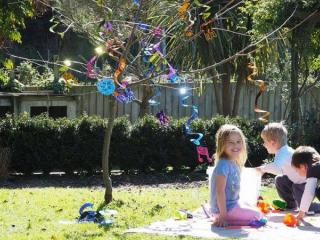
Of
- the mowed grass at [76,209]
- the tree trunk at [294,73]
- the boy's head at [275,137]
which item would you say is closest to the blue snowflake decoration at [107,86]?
the mowed grass at [76,209]

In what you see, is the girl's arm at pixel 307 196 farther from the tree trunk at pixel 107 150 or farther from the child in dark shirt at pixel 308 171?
the tree trunk at pixel 107 150

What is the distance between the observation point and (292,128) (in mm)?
11719

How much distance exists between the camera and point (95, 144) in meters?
11.5

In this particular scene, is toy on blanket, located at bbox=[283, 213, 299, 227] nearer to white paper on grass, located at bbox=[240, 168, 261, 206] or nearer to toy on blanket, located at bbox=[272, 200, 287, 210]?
white paper on grass, located at bbox=[240, 168, 261, 206]

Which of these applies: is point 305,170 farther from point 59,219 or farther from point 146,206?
point 59,219

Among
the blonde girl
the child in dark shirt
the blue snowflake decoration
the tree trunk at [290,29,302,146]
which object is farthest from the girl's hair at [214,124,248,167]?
the tree trunk at [290,29,302,146]

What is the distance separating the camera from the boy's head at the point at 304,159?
245 inches

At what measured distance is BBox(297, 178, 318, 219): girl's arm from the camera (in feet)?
19.7

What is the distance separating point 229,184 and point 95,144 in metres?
5.87

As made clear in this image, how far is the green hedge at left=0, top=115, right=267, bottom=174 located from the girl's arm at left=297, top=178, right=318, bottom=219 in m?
5.27

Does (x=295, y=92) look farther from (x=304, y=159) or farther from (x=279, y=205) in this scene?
(x=304, y=159)

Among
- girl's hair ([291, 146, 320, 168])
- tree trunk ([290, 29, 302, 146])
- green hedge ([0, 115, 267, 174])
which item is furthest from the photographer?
tree trunk ([290, 29, 302, 146])

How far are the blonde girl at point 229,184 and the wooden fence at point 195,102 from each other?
10412 millimetres

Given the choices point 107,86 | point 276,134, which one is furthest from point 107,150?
point 276,134
